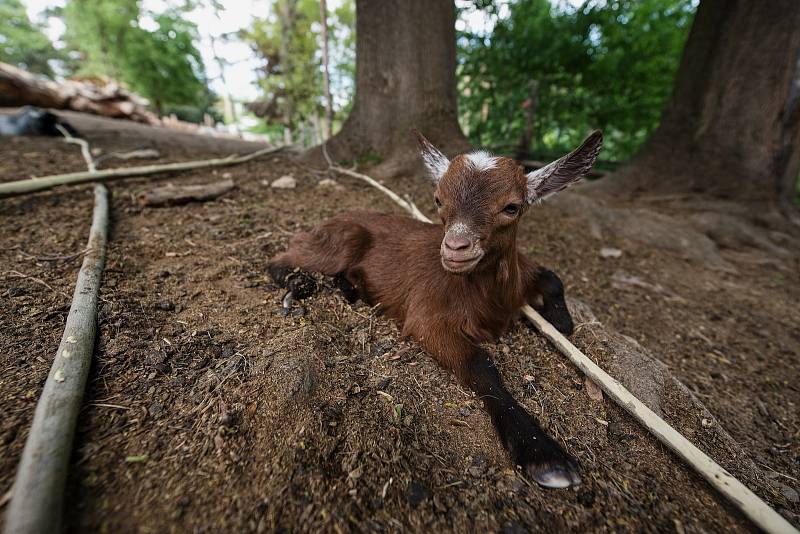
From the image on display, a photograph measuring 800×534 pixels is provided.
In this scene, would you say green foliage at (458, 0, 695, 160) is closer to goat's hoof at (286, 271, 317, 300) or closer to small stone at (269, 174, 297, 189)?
small stone at (269, 174, 297, 189)

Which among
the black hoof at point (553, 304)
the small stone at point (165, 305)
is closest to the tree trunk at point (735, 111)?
the black hoof at point (553, 304)

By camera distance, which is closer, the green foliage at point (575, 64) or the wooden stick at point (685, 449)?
the wooden stick at point (685, 449)

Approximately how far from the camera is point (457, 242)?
1.67m

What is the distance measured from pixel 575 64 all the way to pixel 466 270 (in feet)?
28.3

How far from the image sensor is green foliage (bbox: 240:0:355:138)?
11.6 meters

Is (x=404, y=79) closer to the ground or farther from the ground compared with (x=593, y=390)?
farther from the ground

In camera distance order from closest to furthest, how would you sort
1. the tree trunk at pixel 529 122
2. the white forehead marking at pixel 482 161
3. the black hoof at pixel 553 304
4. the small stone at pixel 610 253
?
the white forehead marking at pixel 482 161
the black hoof at pixel 553 304
the small stone at pixel 610 253
the tree trunk at pixel 529 122

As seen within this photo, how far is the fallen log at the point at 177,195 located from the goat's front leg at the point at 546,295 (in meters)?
3.32

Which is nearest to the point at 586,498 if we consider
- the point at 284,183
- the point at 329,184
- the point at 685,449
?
the point at 685,449

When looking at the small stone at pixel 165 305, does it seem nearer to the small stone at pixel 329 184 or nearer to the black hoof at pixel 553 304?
the black hoof at pixel 553 304

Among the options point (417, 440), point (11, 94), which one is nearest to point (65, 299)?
point (417, 440)

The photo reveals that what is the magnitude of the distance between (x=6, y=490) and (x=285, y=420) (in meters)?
0.81

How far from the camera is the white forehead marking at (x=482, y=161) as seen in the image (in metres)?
1.96

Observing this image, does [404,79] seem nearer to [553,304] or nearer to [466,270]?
[553,304]
